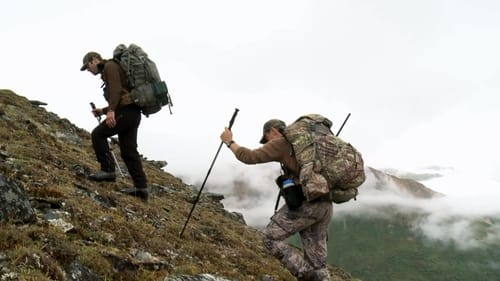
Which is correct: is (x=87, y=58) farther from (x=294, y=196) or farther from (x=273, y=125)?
(x=294, y=196)

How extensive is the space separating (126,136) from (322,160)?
649 cm

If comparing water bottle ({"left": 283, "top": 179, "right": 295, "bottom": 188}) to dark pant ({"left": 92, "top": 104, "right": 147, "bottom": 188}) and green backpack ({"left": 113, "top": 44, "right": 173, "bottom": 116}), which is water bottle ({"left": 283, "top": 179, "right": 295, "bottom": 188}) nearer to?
green backpack ({"left": 113, "top": 44, "right": 173, "bottom": 116})

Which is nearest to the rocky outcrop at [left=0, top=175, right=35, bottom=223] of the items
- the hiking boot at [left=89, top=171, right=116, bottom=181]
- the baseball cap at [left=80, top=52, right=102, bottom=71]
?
the baseball cap at [left=80, top=52, right=102, bottom=71]

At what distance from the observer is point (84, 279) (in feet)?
26.4

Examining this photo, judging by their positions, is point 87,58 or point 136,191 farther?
point 136,191

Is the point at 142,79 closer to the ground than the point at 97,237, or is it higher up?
higher up

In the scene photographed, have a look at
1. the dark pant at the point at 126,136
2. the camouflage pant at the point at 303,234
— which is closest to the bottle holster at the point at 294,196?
the camouflage pant at the point at 303,234

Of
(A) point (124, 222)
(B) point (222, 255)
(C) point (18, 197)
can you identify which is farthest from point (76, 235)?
(B) point (222, 255)

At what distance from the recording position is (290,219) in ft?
38.3

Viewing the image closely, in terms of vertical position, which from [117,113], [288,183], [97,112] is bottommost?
[288,183]

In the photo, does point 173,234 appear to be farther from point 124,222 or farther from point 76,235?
point 76,235

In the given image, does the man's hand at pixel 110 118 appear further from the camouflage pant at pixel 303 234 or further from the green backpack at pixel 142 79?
the camouflage pant at pixel 303 234

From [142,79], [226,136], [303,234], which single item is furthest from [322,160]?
[142,79]

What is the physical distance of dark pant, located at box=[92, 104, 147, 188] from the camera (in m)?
14.1
